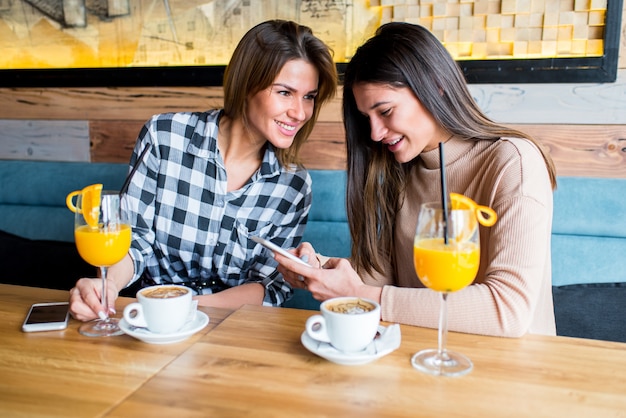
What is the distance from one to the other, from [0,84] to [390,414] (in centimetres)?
283

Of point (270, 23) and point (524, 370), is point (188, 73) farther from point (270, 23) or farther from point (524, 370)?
point (524, 370)

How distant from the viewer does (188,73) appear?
8.45 feet

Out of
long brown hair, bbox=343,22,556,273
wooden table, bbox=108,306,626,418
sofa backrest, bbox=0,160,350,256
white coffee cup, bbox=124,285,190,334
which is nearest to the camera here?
wooden table, bbox=108,306,626,418

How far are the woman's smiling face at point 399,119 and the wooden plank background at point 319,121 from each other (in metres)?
0.84

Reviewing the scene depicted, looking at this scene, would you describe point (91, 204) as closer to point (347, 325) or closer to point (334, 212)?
point (347, 325)

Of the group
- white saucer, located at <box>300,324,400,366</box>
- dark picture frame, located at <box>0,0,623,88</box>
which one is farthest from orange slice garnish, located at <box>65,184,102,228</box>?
dark picture frame, located at <box>0,0,623,88</box>

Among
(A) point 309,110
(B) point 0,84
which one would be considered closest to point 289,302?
(A) point 309,110

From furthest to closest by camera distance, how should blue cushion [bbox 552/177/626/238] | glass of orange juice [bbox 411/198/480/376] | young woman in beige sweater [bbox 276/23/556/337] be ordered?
1. blue cushion [bbox 552/177/626/238]
2. young woman in beige sweater [bbox 276/23/556/337]
3. glass of orange juice [bbox 411/198/480/376]

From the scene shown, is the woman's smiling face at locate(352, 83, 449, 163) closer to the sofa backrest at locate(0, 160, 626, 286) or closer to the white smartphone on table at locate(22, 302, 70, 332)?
the sofa backrest at locate(0, 160, 626, 286)

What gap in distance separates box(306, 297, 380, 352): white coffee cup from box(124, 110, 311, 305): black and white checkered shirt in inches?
30.4

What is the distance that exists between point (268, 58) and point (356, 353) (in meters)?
1.03

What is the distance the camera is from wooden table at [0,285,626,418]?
82 cm

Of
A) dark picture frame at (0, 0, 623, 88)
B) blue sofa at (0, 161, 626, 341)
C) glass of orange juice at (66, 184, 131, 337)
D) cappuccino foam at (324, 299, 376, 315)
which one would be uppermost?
dark picture frame at (0, 0, 623, 88)

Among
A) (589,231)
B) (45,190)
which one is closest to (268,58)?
(589,231)
